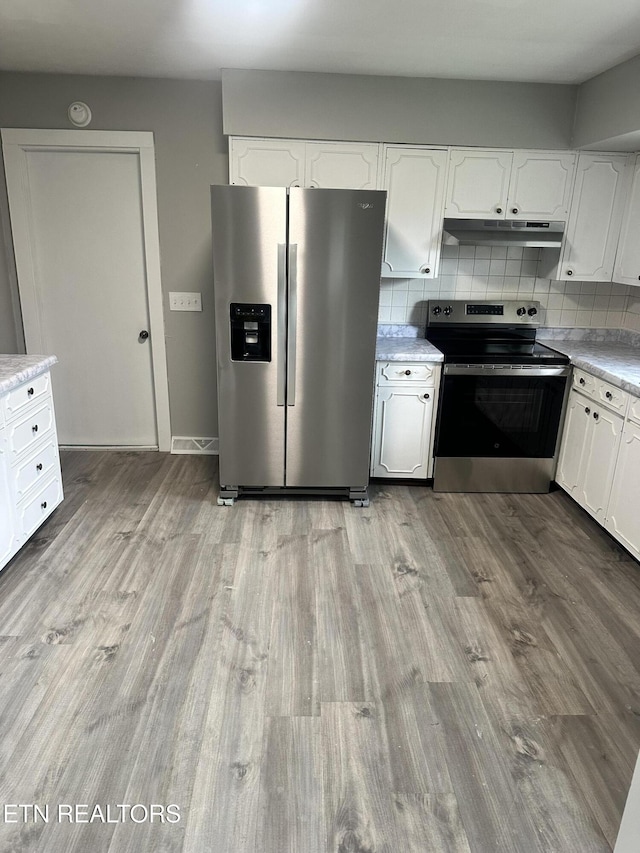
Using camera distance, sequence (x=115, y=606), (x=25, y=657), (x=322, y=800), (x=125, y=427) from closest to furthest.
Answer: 1. (x=322, y=800)
2. (x=25, y=657)
3. (x=115, y=606)
4. (x=125, y=427)

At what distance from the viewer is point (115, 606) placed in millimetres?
2514

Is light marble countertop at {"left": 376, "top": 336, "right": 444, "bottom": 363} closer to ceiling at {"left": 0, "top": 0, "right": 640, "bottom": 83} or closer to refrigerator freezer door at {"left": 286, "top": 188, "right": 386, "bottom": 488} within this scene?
refrigerator freezer door at {"left": 286, "top": 188, "right": 386, "bottom": 488}

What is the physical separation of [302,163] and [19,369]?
1964 millimetres

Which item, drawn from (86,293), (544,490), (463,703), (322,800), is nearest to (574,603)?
(463,703)

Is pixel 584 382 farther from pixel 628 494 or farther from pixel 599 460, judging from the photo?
pixel 628 494

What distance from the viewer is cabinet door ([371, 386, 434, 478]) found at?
3.54 m

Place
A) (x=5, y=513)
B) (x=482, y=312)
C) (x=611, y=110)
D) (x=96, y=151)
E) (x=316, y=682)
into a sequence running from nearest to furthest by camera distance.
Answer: (x=316, y=682) < (x=5, y=513) < (x=611, y=110) < (x=96, y=151) < (x=482, y=312)

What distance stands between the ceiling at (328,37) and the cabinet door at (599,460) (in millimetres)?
1779

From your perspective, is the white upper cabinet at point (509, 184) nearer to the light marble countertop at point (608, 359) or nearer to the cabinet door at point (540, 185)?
the cabinet door at point (540, 185)

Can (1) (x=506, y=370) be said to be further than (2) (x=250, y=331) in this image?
Yes

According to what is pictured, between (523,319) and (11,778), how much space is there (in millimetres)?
3628

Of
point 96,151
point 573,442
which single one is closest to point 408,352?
point 573,442

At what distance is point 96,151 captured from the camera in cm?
369

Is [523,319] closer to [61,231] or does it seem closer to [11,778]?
[61,231]
